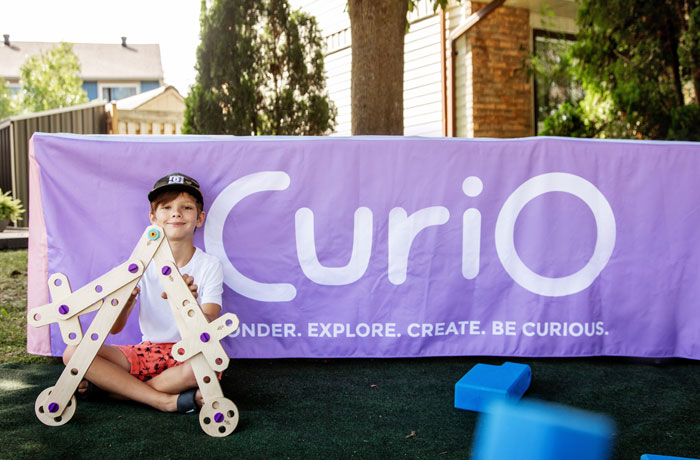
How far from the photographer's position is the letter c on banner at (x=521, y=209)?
3.90 meters

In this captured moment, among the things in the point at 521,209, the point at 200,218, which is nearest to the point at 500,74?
the point at 521,209

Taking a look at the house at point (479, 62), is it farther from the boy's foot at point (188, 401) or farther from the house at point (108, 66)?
the house at point (108, 66)

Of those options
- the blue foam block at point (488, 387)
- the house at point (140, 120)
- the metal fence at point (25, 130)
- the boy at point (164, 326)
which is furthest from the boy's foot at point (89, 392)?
the house at point (140, 120)

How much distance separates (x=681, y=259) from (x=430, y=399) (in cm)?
188

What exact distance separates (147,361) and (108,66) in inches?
2369

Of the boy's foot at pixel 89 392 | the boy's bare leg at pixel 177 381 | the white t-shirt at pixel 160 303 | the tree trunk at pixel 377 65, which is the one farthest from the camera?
the tree trunk at pixel 377 65

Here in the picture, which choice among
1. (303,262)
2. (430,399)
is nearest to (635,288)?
(430,399)

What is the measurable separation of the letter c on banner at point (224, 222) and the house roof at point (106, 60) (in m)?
57.8

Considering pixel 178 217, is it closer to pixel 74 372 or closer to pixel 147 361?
pixel 147 361

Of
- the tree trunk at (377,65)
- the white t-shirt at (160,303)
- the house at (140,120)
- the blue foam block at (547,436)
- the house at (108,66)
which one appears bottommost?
the white t-shirt at (160,303)

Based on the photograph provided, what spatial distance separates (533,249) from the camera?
3912mm

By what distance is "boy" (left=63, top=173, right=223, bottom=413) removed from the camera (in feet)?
9.76

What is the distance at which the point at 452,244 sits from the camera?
153 inches

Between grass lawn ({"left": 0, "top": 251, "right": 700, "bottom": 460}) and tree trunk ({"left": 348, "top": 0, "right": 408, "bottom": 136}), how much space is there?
2.24 m
